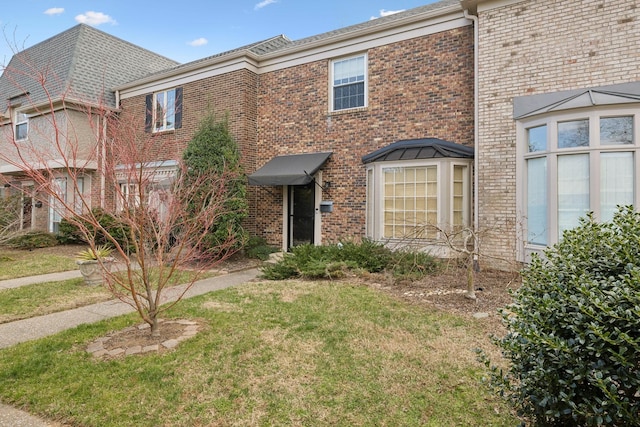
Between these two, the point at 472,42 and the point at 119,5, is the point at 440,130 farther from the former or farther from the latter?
the point at 119,5

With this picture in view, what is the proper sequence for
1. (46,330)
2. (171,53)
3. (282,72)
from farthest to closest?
(171,53), (282,72), (46,330)

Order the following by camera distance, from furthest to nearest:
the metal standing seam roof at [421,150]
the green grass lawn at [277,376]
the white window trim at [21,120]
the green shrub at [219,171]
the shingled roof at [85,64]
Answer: the white window trim at [21,120], the shingled roof at [85,64], the green shrub at [219,171], the metal standing seam roof at [421,150], the green grass lawn at [277,376]

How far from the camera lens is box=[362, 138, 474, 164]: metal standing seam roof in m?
9.05

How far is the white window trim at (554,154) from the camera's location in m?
6.93

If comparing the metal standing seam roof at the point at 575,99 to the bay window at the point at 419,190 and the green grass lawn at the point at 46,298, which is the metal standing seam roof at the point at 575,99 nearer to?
the bay window at the point at 419,190

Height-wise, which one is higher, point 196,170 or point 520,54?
point 520,54

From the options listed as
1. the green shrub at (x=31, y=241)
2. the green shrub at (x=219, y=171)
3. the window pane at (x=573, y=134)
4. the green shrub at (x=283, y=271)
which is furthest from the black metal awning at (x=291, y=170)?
the green shrub at (x=31, y=241)

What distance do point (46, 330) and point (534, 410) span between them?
6.08 m

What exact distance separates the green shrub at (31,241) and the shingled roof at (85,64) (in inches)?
Result: 226

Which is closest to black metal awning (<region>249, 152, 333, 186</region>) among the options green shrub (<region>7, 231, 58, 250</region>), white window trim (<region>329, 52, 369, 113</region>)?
white window trim (<region>329, 52, 369, 113</region>)

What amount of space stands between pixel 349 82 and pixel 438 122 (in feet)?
10.5

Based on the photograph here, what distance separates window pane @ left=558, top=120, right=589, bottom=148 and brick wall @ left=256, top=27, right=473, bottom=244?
7.19 feet

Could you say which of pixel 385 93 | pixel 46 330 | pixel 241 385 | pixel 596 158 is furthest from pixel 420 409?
pixel 385 93

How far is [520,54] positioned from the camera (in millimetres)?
8297
